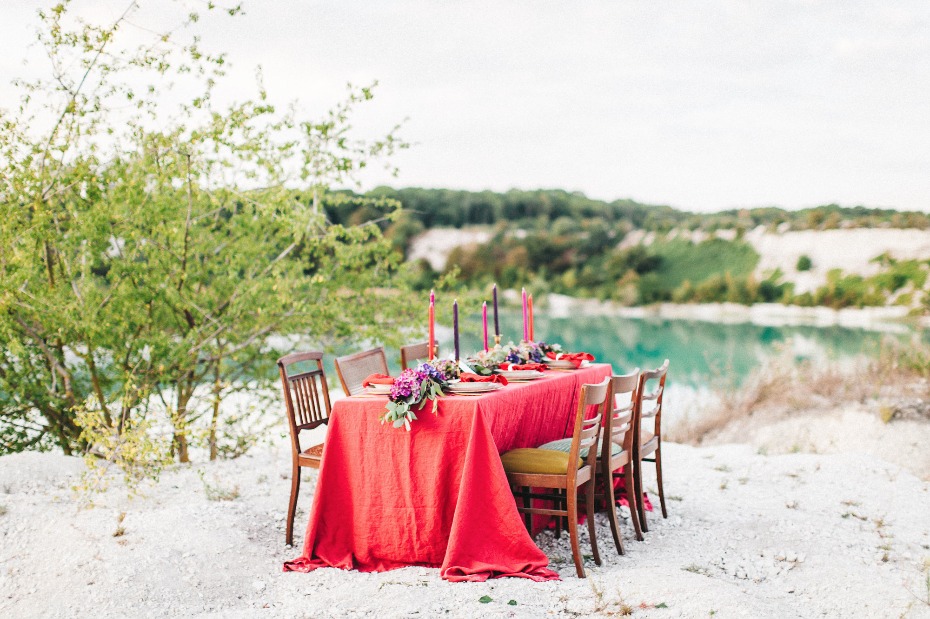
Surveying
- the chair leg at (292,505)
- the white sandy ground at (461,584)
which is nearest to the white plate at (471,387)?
the white sandy ground at (461,584)

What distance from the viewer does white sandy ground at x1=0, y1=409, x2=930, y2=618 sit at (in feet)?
11.6

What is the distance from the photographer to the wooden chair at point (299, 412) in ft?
14.7

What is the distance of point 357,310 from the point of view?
681 cm

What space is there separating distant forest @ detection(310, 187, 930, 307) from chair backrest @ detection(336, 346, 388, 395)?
2231 cm

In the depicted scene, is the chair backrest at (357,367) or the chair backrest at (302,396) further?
the chair backrest at (357,367)

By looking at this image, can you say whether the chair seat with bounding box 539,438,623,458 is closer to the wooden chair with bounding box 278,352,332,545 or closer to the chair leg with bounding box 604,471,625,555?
the chair leg with bounding box 604,471,625,555

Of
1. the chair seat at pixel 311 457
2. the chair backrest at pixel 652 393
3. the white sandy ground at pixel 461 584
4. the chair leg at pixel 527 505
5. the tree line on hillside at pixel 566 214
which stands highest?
the tree line on hillside at pixel 566 214

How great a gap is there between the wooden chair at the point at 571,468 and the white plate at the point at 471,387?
313 mm

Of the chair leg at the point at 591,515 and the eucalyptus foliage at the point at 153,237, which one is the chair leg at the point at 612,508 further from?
the eucalyptus foliage at the point at 153,237

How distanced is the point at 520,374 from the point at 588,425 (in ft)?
2.51

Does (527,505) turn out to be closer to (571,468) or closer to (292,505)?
(571,468)

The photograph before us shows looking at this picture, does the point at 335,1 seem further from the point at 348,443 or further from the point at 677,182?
the point at 677,182

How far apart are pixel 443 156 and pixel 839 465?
93.8 feet

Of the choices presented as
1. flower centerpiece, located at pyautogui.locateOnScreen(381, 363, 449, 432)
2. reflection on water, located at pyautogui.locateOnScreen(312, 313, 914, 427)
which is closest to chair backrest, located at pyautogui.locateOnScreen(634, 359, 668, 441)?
flower centerpiece, located at pyautogui.locateOnScreen(381, 363, 449, 432)
